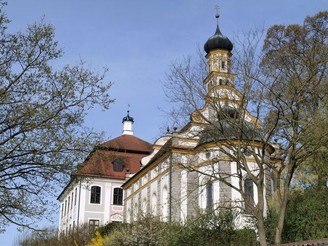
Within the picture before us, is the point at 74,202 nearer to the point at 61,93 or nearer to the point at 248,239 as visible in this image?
the point at 248,239

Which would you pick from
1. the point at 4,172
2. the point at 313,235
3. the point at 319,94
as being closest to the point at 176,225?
the point at 313,235

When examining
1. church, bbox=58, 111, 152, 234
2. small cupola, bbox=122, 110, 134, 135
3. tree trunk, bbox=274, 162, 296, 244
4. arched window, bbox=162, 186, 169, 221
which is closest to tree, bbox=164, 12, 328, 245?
tree trunk, bbox=274, 162, 296, 244

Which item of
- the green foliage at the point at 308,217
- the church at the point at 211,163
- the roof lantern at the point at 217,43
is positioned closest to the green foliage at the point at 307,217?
the green foliage at the point at 308,217

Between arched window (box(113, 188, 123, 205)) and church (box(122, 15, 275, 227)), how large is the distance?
3.52 metres

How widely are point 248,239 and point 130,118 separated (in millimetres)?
45974

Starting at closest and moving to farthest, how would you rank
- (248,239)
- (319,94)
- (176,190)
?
1. (248,239)
2. (319,94)
3. (176,190)

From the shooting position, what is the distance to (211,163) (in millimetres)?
23250

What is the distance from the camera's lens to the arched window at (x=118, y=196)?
56.4 meters

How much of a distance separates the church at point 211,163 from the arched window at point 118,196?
11.6ft

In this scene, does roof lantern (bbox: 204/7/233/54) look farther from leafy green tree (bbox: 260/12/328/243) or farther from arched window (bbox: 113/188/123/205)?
leafy green tree (bbox: 260/12/328/243)

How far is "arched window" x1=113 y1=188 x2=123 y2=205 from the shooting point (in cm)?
5639

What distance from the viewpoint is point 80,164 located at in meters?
15.1

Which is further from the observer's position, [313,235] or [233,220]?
[233,220]

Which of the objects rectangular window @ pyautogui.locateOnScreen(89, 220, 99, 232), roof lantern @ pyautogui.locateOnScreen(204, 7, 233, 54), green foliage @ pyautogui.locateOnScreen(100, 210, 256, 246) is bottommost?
green foliage @ pyautogui.locateOnScreen(100, 210, 256, 246)
